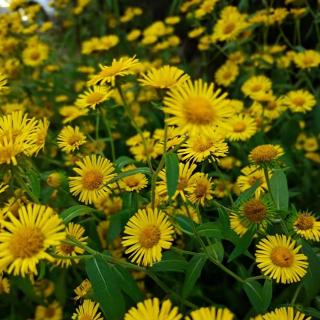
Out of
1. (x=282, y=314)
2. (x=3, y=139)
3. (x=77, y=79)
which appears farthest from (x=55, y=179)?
(x=77, y=79)

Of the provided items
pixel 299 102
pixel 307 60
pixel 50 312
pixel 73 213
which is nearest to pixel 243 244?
pixel 73 213

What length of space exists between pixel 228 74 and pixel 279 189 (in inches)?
48.6

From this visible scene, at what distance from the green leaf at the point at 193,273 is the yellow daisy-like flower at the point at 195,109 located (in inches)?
14.6

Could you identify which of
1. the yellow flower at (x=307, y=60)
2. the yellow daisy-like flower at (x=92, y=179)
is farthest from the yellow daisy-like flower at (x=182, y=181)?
the yellow flower at (x=307, y=60)

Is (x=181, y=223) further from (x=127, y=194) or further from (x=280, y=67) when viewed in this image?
(x=280, y=67)

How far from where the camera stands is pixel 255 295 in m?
1.03

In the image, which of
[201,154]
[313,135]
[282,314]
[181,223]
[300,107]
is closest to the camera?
[282,314]

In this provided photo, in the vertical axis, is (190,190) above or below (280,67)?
below

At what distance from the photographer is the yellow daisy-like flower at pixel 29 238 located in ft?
2.60

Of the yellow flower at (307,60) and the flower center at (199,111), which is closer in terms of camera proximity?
the flower center at (199,111)

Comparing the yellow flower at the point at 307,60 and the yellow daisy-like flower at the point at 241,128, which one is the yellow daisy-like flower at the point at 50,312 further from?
the yellow flower at the point at 307,60

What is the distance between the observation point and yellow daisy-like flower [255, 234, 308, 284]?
3.26 feet

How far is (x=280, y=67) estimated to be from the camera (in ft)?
7.19

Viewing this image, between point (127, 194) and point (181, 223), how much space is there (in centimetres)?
18
